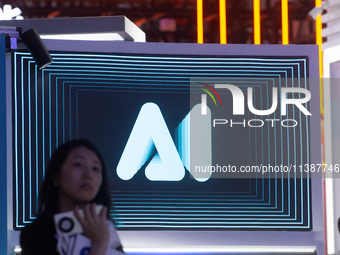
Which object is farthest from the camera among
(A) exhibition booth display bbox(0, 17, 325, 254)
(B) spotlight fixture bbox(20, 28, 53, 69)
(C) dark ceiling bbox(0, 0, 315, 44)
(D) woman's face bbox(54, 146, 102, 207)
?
(C) dark ceiling bbox(0, 0, 315, 44)

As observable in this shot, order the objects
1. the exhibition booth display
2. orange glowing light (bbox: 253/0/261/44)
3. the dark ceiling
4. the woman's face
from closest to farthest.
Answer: the woman's face
the exhibition booth display
orange glowing light (bbox: 253/0/261/44)
the dark ceiling

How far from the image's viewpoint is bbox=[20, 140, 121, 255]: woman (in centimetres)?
156

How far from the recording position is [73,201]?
169cm

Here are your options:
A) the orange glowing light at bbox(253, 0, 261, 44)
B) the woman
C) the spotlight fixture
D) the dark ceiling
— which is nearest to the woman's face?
the woman

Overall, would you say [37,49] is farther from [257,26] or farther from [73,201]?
[257,26]

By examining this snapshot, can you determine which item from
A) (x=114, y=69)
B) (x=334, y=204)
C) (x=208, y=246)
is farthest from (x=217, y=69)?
(x=334, y=204)

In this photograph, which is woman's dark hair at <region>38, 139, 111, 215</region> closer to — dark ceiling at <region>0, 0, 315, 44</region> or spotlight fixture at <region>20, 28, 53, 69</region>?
spotlight fixture at <region>20, 28, 53, 69</region>

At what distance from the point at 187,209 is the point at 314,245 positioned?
37.6 inches

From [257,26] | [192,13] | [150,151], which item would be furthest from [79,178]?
[192,13]

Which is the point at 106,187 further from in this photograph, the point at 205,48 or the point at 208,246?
the point at 205,48

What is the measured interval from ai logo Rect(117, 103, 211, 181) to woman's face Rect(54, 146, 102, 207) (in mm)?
1166

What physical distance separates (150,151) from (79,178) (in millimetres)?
1308

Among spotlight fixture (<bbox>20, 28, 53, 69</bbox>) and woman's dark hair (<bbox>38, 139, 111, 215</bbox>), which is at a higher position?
spotlight fixture (<bbox>20, 28, 53, 69</bbox>)

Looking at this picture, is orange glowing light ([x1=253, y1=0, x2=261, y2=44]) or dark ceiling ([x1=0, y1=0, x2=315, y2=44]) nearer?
orange glowing light ([x1=253, y1=0, x2=261, y2=44])
